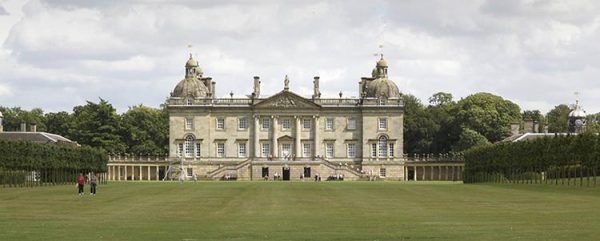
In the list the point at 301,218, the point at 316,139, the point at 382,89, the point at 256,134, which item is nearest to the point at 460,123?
the point at 382,89

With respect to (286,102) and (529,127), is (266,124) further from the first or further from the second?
(529,127)

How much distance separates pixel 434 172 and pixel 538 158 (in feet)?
167

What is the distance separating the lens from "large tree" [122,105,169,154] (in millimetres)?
127812

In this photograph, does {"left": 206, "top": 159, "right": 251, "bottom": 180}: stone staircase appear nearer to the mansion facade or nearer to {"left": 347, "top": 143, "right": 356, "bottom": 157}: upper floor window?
the mansion facade

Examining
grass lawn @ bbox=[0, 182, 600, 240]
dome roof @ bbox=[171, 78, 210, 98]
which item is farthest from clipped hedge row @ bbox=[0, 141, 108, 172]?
dome roof @ bbox=[171, 78, 210, 98]

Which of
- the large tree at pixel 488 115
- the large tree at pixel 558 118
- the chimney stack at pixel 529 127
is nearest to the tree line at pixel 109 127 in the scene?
the large tree at pixel 488 115

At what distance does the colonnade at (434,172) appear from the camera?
391 feet

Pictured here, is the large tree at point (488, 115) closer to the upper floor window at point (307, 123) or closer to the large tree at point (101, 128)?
the upper floor window at point (307, 123)

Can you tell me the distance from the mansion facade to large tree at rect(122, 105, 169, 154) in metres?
10.2

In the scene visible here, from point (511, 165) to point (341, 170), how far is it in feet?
121

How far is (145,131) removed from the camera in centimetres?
13212

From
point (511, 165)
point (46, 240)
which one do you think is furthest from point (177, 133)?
point (46, 240)

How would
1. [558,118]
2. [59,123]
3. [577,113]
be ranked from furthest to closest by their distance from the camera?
[558,118] → [59,123] → [577,113]

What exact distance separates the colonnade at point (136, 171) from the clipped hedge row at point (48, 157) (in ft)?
108
